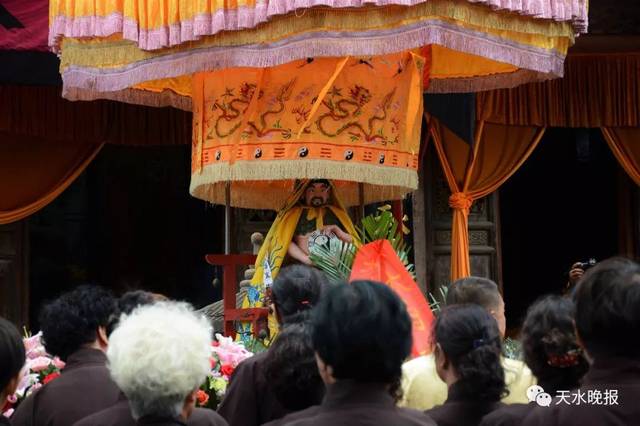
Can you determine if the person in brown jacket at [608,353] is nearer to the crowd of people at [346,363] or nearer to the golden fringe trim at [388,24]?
the crowd of people at [346,363]

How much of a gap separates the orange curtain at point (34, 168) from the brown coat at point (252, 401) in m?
6.57

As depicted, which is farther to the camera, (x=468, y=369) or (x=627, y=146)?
(x=627, y=146)

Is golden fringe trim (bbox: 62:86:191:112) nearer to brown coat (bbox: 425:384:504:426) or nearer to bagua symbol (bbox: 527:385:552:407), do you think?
brown coat (bbox: 425:384:504:426)

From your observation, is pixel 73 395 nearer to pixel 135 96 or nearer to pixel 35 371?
pixel 35 371

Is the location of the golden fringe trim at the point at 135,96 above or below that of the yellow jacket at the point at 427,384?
above

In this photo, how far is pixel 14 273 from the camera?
9883mm

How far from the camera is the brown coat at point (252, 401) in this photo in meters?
3.43

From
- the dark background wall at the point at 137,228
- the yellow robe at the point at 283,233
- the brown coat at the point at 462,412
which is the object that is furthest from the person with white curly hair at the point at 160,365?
the dark background wall at the point at 137,228

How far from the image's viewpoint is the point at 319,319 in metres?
2.49

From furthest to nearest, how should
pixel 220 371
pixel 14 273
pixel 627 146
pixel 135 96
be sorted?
pixel 627 146 < pixel 14 273 < pixel 135 96 < pixel 220 371

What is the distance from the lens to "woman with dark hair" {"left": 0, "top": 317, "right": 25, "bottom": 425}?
2861 mm

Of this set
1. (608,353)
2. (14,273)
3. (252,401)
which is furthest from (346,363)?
(14,273)

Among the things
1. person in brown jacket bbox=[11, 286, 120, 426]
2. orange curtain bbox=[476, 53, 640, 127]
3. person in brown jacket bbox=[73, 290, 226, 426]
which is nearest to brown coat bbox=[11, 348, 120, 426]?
person in brown jacket bbox=[11, 286, 120, 426]

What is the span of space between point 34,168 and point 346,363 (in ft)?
25.8
